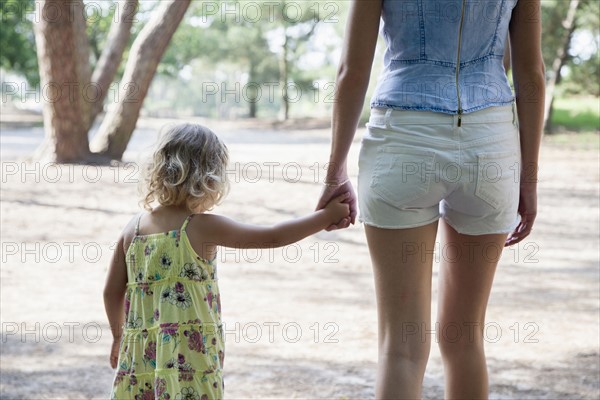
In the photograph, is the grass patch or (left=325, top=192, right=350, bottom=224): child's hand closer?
(left=325, top=192, right=350, bottom=224): child's hand

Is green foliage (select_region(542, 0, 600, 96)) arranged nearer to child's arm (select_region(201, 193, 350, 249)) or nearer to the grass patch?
the grass patch

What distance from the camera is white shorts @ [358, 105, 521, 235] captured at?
1937mm

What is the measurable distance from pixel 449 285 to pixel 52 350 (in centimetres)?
254

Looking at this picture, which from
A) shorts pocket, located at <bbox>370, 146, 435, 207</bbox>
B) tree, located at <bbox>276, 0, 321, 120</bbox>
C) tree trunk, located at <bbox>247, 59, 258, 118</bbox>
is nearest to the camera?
shorts pocket, located at <bbox>370, 146, 435, 207</bbox>

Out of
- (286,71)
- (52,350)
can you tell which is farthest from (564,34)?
(52,350)

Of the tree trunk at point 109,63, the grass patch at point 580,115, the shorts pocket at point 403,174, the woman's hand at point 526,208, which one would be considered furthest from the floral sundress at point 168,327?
the grass patch at point 580,115

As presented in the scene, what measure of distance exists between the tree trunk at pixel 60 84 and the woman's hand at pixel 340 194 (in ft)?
25.4

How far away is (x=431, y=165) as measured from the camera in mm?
1930

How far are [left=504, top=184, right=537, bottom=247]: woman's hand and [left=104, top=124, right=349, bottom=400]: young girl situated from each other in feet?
2.17

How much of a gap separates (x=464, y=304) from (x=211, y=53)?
34720 mm

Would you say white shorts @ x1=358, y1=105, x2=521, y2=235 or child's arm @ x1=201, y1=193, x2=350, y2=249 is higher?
white shorts @ x1=358, y1=105, x2=521, y2=235

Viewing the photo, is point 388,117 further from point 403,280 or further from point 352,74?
point 403,280

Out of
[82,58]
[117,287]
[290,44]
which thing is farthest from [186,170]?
[290,44]

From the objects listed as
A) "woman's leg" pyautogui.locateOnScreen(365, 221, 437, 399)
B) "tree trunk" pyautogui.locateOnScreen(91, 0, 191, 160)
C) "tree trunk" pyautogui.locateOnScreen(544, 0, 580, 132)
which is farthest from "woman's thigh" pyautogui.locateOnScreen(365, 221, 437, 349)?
"tree trunk" pyautogui.locateOnScreen(544, 0, 580, 132)
